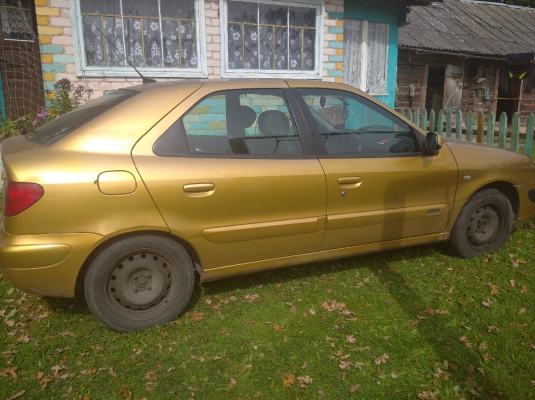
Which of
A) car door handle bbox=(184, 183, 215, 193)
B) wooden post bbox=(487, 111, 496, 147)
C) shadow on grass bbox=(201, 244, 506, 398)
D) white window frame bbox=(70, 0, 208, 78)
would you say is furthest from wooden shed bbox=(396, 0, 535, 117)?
car door handle bbox=(184, 183, 215, 193)

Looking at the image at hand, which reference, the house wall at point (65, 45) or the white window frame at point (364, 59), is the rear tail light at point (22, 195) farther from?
the white window frame at point (364, 59)

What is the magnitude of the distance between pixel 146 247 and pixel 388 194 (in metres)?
1.94

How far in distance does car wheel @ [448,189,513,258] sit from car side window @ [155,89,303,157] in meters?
1.82

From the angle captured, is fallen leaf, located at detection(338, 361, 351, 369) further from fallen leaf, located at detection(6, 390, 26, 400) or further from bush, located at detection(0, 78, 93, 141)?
bush, located at detection(0, 78, 93, 141)

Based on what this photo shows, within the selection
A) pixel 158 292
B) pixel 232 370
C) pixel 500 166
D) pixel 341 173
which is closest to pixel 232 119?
→ pixel 341 173

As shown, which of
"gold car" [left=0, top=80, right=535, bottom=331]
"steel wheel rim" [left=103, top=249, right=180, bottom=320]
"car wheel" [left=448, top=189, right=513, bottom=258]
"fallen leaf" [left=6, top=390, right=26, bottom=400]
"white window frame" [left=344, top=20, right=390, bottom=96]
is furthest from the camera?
"white window frame" [left=344, top=20, right=390, bottom=96]

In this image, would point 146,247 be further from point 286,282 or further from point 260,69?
point 260,69

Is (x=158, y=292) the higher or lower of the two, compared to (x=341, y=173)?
lower

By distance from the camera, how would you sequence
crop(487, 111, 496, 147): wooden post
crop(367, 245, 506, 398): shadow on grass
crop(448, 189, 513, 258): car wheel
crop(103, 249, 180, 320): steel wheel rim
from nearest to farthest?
crop(367, 245, 506, 398): shadow on grass → crop(103, 249, 180, 320): steel wheel rim → crop(448, 189, 513, 258): car wheel → crop(487, 111, 496, 147): wooden post

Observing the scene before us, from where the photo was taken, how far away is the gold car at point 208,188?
2727mm

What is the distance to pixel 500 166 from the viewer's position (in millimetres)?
4105

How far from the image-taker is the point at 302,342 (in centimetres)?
300

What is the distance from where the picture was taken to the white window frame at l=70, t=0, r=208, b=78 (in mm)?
6918

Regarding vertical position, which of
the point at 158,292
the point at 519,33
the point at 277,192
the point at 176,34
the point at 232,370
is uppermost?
the point at 519,33
